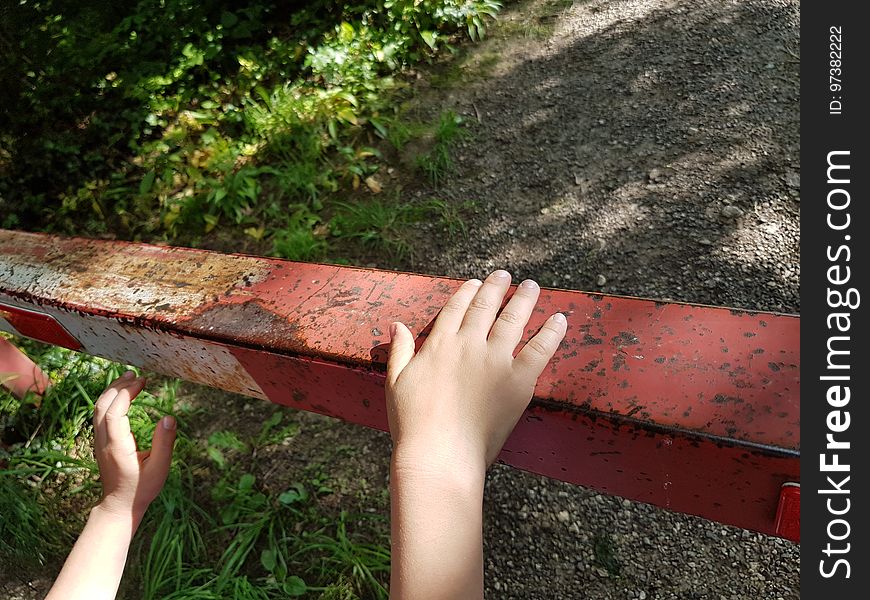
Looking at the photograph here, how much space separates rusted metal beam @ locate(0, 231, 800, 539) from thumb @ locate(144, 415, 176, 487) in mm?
260

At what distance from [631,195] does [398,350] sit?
2.17 metres

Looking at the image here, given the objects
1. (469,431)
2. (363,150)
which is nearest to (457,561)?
(469,431)

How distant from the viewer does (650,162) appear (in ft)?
9.50

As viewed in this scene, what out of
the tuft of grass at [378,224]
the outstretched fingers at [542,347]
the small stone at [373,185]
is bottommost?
the tuft of grass at [378,224]

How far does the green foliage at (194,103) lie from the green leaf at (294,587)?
1856 millimetres

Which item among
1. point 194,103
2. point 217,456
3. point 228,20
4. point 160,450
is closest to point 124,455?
point 160,450

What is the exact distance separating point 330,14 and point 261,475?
10.5 feet

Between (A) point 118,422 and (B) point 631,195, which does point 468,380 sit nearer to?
(A) point 118,422

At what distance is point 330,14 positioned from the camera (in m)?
4.11

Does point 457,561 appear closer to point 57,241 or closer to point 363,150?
point 57,241

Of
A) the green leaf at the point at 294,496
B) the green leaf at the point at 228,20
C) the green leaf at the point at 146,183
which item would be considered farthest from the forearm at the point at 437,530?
the green leaf at the point at 228,20

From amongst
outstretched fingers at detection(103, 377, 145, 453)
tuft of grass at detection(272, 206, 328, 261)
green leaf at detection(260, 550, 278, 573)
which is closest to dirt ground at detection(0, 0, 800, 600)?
green leaf at detection(260, 550, 278, 573)

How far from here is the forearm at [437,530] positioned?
891 millimetres

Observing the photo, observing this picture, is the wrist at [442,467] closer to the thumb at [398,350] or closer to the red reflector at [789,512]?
the thumb at [398,350]
